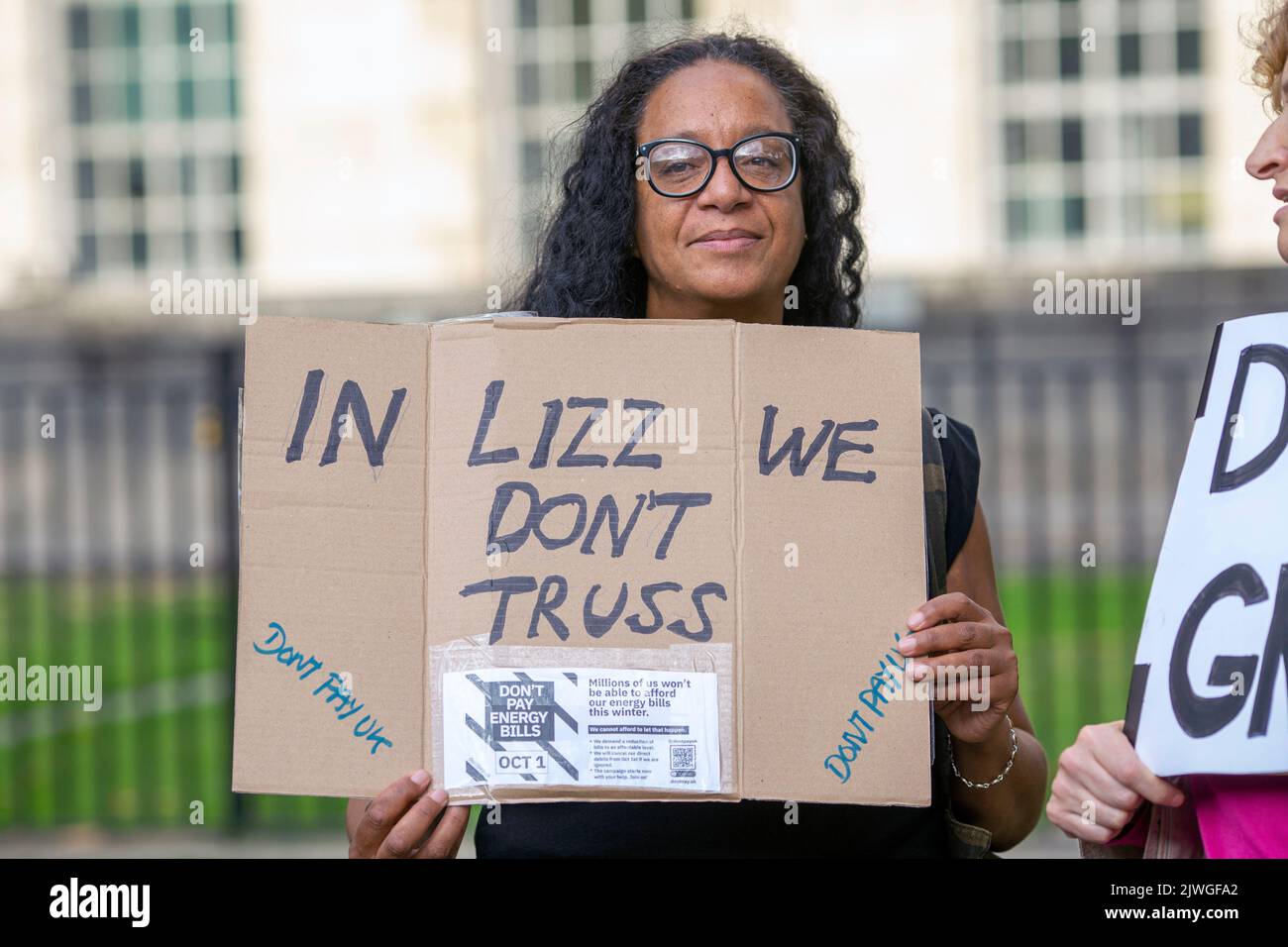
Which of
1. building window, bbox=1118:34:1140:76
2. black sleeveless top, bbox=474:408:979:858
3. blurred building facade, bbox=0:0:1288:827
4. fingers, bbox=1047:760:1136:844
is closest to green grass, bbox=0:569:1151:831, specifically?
blurred building facade, bbox=0:0:1288:827

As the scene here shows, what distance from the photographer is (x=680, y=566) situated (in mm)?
1996

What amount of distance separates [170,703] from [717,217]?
6.02m

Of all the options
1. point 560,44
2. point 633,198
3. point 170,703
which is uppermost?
point 560,44

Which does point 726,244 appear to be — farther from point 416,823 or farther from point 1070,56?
point 1070,56

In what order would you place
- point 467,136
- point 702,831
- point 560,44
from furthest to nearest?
point 560,44 < point 467,136 < point 702,831

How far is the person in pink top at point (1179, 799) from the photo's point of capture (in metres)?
1.70

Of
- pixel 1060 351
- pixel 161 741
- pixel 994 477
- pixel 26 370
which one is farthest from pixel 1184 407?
pixel 26 370

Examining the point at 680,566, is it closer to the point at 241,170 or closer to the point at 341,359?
the point at 341,359

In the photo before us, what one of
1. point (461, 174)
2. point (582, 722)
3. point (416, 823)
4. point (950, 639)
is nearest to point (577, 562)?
point (582, 722)

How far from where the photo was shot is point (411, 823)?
1.95 metres

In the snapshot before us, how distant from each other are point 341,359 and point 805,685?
771 mm

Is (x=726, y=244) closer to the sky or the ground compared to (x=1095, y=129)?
closer to the ground

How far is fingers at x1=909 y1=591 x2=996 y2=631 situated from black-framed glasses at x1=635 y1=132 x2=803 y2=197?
2.15 feet

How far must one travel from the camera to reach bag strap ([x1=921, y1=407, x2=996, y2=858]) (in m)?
2.13
